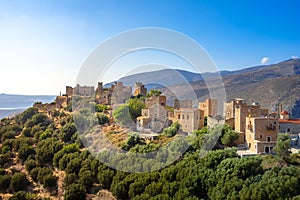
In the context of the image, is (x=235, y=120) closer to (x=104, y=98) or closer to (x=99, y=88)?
(x=104, y=98)

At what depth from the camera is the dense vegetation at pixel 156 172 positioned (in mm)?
12625

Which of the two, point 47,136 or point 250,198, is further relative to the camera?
point 47,136

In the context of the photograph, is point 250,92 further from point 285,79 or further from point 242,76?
point 242,76

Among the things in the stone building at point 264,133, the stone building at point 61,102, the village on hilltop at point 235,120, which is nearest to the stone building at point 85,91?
the stone building at point 61,102

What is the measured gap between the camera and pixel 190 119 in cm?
2120

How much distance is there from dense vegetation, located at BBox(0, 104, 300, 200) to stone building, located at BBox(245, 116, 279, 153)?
875 millimetres

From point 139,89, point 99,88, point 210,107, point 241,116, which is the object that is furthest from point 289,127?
point 99,88

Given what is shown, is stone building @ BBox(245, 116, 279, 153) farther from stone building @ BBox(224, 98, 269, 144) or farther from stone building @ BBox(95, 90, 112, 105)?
stone building @ BBox(95, 90, 112, 105)

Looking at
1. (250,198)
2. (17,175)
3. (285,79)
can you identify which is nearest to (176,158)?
(250,198)

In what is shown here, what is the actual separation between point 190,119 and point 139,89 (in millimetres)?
14034

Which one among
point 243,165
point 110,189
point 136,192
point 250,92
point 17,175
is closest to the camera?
point 243,165

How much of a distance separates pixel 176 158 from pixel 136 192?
3.28m

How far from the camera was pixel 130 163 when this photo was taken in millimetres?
17297

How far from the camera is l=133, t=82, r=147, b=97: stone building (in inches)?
1340
